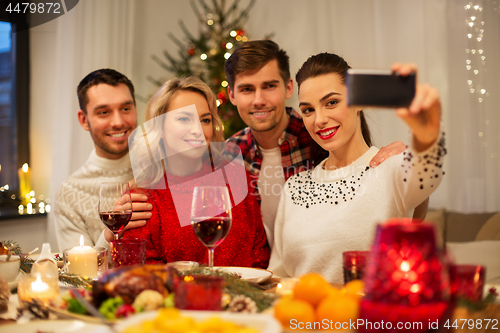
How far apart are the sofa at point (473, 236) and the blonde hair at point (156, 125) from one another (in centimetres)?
165

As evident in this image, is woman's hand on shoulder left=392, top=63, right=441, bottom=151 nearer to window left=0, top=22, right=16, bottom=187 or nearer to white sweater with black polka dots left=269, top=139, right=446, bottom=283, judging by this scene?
white sweater with black polka dots left=269, top=139, right=446, bottom=283

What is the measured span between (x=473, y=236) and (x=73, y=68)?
341 cm

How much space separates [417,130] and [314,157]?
4.52 feet

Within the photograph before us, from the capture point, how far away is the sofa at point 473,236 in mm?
2332

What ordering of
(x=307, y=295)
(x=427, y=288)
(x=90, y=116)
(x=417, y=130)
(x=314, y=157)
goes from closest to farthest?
1. (x=427, y=288)
2. (x=307, y=295)
3. (x=417, y=130)
4. (x=314, y=157)
5. (x=90, y=116)

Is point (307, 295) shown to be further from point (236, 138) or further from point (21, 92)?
point (21, 92)

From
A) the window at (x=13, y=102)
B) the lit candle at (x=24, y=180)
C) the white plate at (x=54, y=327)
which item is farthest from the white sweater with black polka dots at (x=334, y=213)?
the window at (x=13, y=102)

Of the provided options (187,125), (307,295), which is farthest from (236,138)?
(307,295)

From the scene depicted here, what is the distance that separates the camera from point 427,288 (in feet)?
1.69

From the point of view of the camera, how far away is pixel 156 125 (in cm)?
213

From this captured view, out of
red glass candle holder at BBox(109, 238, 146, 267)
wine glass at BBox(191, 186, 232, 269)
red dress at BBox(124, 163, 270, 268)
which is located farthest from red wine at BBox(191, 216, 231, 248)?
red dress at BBox(124, 163, 270, 268)

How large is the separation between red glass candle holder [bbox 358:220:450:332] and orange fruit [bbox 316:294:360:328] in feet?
0.24

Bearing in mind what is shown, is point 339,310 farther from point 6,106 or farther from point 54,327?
point 6,106

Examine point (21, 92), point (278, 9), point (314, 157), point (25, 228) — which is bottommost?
point (25, 228)
